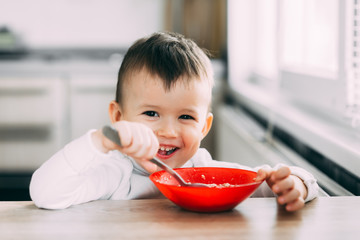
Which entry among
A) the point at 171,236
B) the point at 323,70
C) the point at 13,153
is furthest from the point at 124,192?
the point at 13,153

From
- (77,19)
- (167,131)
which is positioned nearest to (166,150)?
(167,131)

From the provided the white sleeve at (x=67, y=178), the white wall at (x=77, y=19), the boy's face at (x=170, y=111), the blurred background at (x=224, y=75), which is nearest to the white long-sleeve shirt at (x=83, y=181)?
the white sleeve at (x=67, y=178)

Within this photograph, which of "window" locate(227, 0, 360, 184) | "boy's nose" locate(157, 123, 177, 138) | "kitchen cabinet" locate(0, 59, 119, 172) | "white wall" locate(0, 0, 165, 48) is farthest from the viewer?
"white wall" locate(0, 0, 165, 48)

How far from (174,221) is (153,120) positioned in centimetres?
34

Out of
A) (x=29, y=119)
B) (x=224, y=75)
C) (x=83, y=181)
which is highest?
(x=83, y=181)

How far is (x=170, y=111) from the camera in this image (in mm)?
1026

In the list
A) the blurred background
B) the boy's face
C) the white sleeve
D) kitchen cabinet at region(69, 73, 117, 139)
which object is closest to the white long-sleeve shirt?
the white sleeve

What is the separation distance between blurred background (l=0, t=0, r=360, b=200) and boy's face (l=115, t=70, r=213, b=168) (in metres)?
0.38

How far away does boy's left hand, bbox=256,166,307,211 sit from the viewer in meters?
0.79

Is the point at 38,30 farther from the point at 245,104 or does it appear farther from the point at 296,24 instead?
the point at 296,24

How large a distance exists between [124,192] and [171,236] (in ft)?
1.38

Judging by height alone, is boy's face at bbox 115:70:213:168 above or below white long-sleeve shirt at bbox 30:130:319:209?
above

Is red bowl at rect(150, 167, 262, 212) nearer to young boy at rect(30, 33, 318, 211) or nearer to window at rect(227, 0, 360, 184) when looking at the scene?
young boy at rect(30, 33, 318, 211)

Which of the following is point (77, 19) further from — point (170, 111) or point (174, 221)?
point (174, 221)
